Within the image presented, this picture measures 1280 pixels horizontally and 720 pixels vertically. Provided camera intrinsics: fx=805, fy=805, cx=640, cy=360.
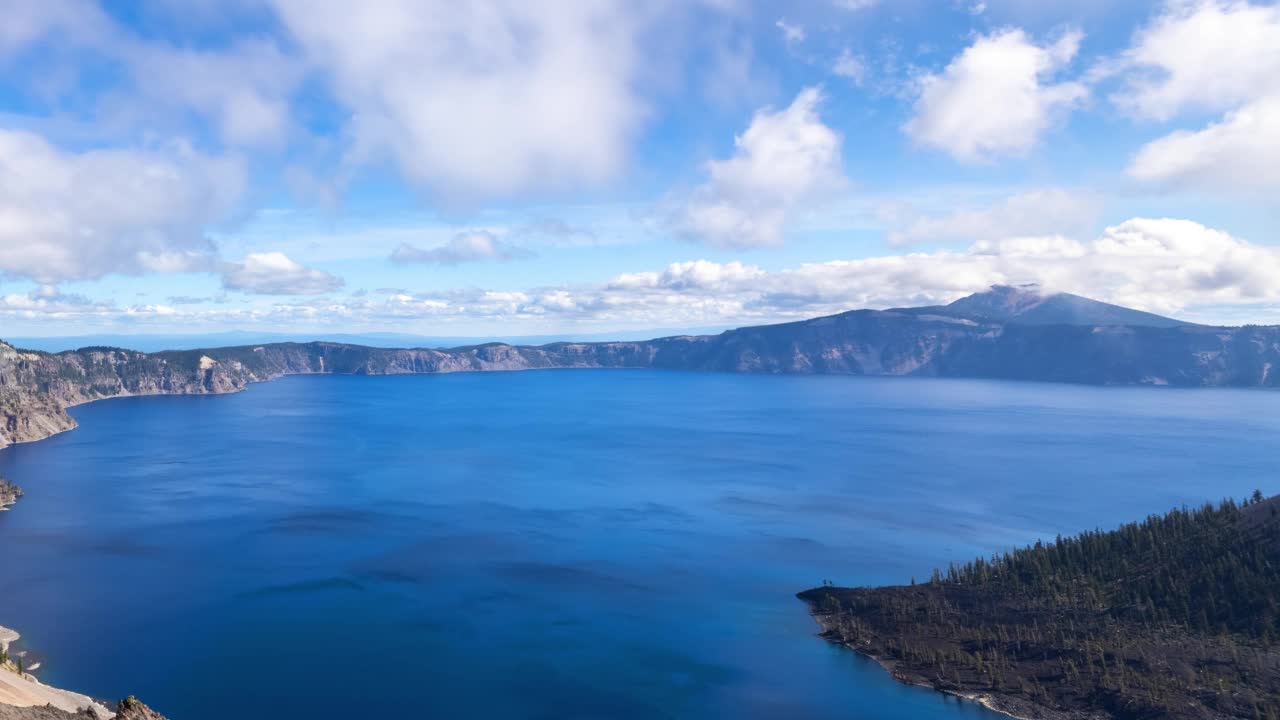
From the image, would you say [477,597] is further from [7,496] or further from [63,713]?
[7,496]

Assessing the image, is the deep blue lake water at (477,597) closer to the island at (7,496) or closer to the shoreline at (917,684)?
the shoreline at (917,684)

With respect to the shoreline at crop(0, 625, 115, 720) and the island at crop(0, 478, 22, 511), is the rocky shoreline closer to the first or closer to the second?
the shoreline at crop(0, 625, 115, 720)

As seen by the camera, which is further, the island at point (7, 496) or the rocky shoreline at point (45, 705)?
the island at point (7, 496)

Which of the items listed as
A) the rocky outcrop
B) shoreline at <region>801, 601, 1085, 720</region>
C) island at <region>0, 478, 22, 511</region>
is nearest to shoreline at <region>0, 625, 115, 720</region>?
the rocky outcrop

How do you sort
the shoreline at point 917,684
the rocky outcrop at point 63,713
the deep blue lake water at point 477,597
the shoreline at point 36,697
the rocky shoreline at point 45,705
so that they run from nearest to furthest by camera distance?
the rocky outcrop at point 63,713 < the rocky shoreline at point 45,705 < the shoreline at point 36,697 < the shoreline at point 917,684 < the deep blue lake water at point 477,597

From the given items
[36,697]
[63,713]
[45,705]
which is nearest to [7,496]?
[36,697]

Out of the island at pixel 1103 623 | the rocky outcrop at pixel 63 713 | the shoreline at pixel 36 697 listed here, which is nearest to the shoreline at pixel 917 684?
the island at pixel 1103 623

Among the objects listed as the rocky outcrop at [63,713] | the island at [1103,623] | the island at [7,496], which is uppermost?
the rocky outcrop at [63,713]

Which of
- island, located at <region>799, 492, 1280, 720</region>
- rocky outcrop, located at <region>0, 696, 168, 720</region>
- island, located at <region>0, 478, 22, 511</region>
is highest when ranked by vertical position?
rocky outcrop, located at <region>0, 696, 168, 720</region>

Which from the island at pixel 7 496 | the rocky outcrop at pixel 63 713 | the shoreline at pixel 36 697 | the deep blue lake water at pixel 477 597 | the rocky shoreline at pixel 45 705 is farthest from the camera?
the island at pixel 7 496
